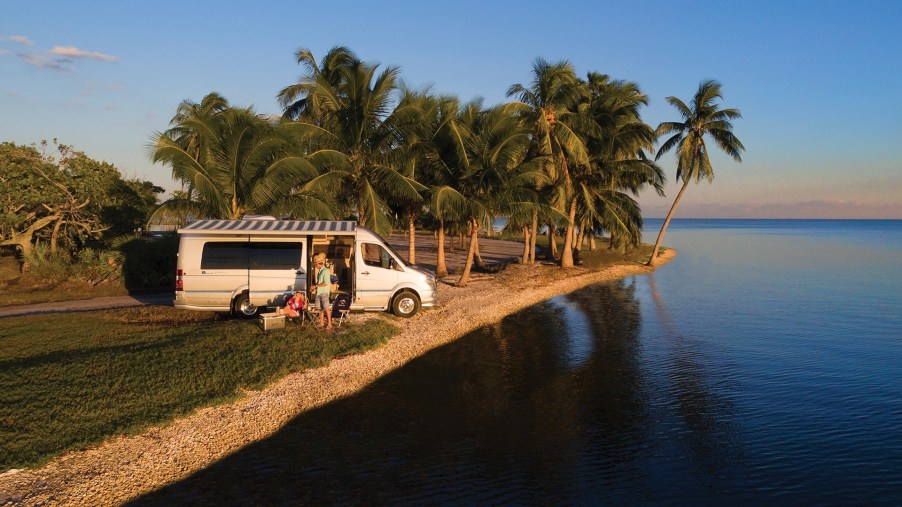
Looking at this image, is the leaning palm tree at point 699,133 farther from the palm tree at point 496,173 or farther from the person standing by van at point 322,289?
the person standing by van at point 322,289

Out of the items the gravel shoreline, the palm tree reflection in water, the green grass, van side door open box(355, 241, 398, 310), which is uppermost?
van side door open box(355, 241, 398, 310)

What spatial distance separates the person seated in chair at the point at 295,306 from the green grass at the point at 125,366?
510 millimetres

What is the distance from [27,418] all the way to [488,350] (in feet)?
32.1

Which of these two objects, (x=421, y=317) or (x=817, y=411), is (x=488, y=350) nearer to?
(x=421, y=317)

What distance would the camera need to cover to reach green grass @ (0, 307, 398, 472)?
299 inches

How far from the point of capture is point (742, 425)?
382 inches

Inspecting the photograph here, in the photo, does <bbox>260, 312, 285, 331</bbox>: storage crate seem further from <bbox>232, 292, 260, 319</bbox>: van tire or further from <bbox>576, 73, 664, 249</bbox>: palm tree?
<bbox>576, 73, 664, 249</bbox>: palm tree

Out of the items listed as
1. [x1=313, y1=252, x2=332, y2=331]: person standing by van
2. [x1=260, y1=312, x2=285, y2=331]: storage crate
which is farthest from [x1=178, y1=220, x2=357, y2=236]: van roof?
[x1=260, y1=312, x2=285, y2=331]: storage crate

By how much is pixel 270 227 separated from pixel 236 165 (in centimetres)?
497

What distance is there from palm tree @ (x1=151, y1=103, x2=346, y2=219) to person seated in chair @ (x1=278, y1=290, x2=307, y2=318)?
20.3 ft

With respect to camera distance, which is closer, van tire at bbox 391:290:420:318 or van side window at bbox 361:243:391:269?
van side window at bbox 361:243:391:269

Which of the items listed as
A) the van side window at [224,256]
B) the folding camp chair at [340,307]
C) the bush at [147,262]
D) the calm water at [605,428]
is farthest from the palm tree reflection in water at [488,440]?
the bush at [147,262]

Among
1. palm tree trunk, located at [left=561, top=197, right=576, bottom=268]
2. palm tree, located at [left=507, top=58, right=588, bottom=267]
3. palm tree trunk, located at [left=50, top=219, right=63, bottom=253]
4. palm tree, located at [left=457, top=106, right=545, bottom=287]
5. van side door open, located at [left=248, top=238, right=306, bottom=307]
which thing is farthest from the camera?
palm tree trunk, located at [left=561, top=197, right=576, bottom=268]

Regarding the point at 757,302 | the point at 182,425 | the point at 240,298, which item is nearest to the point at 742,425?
the point at 182,425
